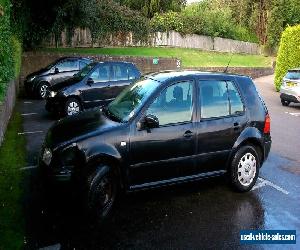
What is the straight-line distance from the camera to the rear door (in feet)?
21.5

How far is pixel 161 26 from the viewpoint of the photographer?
3303cm

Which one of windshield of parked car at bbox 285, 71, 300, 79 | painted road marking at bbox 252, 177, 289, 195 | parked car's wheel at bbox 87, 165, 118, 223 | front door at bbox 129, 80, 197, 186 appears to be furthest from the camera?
windshield of parked car at bbox 285, 71, 300, 79

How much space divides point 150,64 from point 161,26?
9.36 metres

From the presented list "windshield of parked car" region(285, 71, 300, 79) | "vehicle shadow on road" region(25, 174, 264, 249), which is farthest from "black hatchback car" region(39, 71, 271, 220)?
"windshield of parked car" region(285, 71, 300, 79)

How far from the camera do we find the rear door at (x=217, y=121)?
655 cm

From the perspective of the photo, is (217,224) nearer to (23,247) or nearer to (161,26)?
(23,247)

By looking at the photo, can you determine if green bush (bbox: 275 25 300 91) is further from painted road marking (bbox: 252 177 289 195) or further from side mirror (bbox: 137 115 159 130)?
side mirror (bbox: 137 115 159 130)

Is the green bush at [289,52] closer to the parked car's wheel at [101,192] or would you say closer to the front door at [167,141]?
the front door at [167,141]

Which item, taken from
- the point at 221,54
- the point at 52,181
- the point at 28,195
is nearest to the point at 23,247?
the point at 52,181

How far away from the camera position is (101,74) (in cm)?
1273

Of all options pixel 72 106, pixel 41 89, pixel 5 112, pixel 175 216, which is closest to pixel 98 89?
pixel 72 106

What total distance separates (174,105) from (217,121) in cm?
85

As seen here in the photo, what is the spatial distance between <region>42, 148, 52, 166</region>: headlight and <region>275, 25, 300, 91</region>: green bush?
1881 centimetres

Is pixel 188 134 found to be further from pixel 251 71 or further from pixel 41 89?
pixel 251 71
